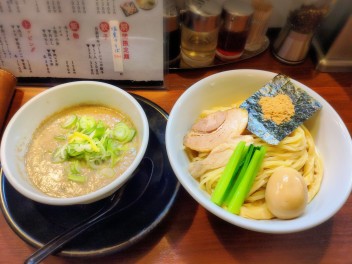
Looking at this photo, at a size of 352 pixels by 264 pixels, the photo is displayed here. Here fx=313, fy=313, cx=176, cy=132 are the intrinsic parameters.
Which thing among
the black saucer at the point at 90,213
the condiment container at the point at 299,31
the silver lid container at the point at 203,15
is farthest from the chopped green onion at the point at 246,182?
the condiment container at the point at 299,31

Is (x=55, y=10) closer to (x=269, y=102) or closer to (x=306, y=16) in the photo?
(x=269, y=102)

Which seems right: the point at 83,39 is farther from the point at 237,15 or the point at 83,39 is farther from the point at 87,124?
the point at 237,15

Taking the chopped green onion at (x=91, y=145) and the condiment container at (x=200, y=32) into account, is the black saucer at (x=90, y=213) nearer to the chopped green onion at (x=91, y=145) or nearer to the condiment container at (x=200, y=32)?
the chopped green onion at (x=91, y=145)

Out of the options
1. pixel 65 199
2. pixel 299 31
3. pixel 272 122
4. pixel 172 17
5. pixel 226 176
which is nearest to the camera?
pixel 65 199

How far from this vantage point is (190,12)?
1245 millimetres

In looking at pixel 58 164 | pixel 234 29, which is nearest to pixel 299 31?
pixel 234 29

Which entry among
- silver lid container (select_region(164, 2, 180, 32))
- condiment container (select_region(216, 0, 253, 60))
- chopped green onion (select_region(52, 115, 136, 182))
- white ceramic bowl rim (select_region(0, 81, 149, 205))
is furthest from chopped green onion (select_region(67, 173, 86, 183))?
condiment container (select_region(216, 0, 253, 60))

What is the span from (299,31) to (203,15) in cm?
48

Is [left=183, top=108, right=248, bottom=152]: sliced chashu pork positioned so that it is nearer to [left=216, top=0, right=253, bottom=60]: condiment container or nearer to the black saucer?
the black saucer

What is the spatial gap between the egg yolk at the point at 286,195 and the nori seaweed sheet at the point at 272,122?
0.52ft

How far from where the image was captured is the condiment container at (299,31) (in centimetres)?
136

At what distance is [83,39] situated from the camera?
44.7 inches

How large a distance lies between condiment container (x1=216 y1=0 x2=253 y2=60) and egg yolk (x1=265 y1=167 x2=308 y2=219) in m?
0.71

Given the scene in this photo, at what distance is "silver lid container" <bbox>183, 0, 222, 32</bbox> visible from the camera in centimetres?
124
